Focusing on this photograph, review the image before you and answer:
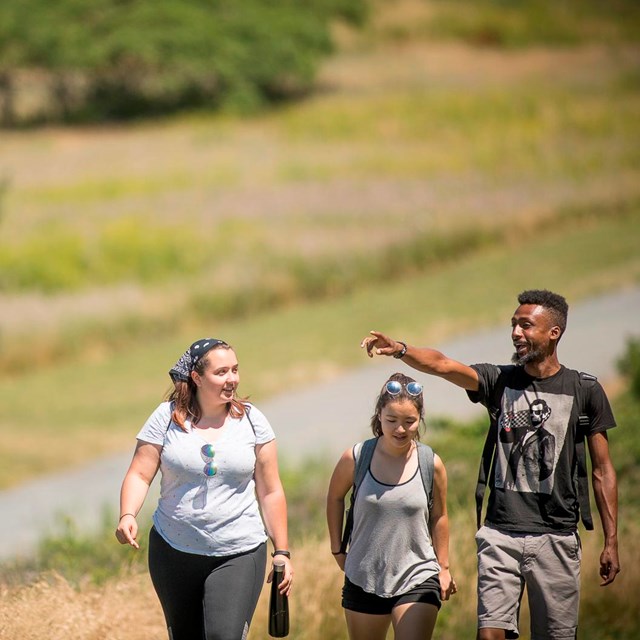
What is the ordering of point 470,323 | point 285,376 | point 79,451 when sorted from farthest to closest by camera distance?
point 470,323 < point 285,376 < point 79,451

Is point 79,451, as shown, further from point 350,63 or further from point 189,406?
point 350,63

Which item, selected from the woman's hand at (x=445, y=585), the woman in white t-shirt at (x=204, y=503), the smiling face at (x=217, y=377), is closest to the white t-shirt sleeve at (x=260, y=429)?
the woman in white t-shirt at (x=204, y=503)

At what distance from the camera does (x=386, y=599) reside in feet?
15.6

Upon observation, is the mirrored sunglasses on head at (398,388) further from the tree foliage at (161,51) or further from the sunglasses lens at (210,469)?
the tree foliage at (161,51)

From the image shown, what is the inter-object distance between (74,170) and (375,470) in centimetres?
3751

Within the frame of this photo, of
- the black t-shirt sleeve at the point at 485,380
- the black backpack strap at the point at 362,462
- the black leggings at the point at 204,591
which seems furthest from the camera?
the black t-shirt sleeve at the point at 485,380

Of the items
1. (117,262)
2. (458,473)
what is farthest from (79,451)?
(117,262)

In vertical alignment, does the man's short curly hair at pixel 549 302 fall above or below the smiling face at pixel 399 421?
above

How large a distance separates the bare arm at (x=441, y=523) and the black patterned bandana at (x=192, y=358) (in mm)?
917

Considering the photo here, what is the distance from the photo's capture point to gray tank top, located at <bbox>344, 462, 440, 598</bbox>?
→ 4.74 m

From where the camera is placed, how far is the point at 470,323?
18906mm

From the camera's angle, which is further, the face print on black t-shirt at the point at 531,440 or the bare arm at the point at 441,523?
the face print on black t-shirt at the point at 531,440

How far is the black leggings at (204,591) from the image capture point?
4602mm

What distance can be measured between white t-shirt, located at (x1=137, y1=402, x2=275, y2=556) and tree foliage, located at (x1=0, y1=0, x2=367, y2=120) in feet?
153
